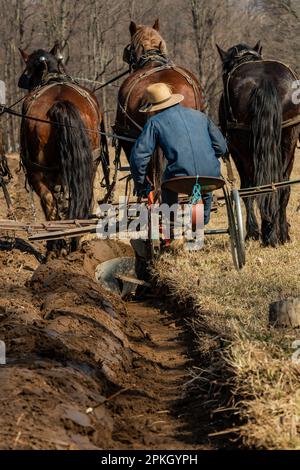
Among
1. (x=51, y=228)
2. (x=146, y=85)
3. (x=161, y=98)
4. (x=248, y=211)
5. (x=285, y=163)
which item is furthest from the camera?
(x=285, y=163)

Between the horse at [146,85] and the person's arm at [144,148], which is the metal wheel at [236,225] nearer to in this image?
the person's arm at [144,148]

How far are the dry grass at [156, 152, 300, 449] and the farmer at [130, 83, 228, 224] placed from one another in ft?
3.28

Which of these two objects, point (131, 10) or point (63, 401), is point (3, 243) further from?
point (131, 10)

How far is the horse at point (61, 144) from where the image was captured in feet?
30.3

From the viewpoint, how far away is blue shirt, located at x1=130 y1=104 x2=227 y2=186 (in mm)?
7570

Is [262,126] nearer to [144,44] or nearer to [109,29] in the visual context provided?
[144,44]

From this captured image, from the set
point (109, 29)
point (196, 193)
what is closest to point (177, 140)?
point (196, 193)

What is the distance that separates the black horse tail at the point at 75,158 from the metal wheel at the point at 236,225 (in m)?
2.28

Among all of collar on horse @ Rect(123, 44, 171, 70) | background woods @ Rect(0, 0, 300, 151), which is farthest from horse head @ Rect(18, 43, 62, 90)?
background woods @ Rect(0, 0, 300, 151)

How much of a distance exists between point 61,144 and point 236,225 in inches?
114

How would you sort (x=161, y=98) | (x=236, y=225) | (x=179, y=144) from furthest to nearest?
(x=161, y=98) < (x=179, y=144) < (x=236, y=225)

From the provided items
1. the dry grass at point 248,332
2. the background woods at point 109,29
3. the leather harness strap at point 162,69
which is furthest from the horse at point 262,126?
the background woods at point 109,29

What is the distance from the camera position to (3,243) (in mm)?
10484

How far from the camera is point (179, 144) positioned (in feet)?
24.9
